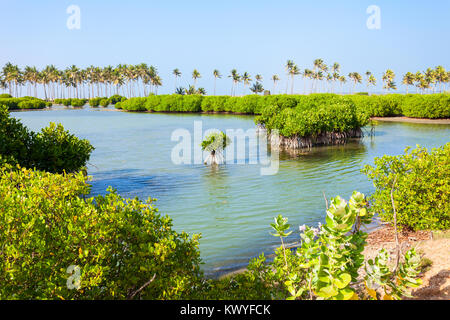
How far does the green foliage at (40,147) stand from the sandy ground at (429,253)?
1227 cm

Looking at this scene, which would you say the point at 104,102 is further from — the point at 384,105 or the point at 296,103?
the point at 384,105

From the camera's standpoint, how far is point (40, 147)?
15594 mm

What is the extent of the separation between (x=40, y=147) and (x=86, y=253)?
42.1 feet

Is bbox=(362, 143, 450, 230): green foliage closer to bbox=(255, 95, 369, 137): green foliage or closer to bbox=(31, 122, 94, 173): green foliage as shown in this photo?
bbox=(31, 122, 94, 173): green foliage

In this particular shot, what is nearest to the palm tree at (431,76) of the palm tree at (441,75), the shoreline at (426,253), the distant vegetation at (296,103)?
the palm tree at (441,75)

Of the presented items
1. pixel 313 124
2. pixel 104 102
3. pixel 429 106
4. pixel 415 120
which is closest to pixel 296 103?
pixel 415 120

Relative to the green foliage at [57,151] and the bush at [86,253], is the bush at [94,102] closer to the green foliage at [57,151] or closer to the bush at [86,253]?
the green foliage at [57,151]

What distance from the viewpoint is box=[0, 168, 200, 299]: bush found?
14.1 feet

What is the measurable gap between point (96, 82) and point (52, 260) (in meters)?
163

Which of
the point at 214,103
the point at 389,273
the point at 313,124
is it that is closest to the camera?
the point at 389,273

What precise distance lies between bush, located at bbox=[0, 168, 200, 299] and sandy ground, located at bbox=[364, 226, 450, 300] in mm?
3516

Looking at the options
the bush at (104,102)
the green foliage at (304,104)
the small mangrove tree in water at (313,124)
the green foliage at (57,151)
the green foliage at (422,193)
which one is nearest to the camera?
the green foliage at (422,193)

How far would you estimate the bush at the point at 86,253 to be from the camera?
4.30 meters
